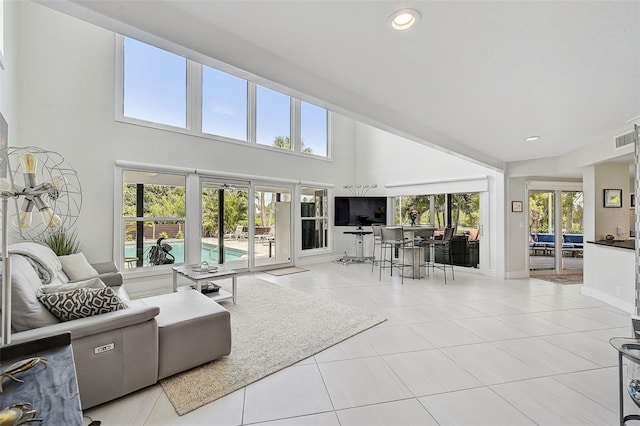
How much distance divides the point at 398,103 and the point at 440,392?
8.34 ft

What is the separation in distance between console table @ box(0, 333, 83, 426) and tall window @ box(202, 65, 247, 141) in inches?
195

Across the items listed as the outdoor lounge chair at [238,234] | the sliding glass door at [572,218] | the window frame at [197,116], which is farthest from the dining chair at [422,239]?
the outdoor lounge chair at [238,234]

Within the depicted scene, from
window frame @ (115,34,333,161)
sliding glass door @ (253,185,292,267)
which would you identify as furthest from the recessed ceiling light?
sliding glass door @ (253,185,292,267)

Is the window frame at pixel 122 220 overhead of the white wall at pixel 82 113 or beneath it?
beneath

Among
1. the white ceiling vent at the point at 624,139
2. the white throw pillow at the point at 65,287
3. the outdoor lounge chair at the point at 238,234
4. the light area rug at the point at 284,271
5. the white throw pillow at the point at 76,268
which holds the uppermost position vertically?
the white ceiling vent at the point at 624,139

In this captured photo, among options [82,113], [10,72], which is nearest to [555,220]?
[82,113]

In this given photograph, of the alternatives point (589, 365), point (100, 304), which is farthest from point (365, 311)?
point (100, 304)

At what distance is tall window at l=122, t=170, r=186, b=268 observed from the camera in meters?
4.68

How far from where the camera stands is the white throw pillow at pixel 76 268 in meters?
3.40

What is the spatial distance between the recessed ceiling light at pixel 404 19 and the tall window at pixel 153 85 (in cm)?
478

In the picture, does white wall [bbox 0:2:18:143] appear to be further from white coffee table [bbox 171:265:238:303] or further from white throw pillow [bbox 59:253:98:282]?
white coffee table [bbox 171:265:238:303]

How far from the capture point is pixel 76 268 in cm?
347

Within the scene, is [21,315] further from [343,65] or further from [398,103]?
[398,103]

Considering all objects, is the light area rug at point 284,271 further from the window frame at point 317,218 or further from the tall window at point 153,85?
the tall window at point 153,85
